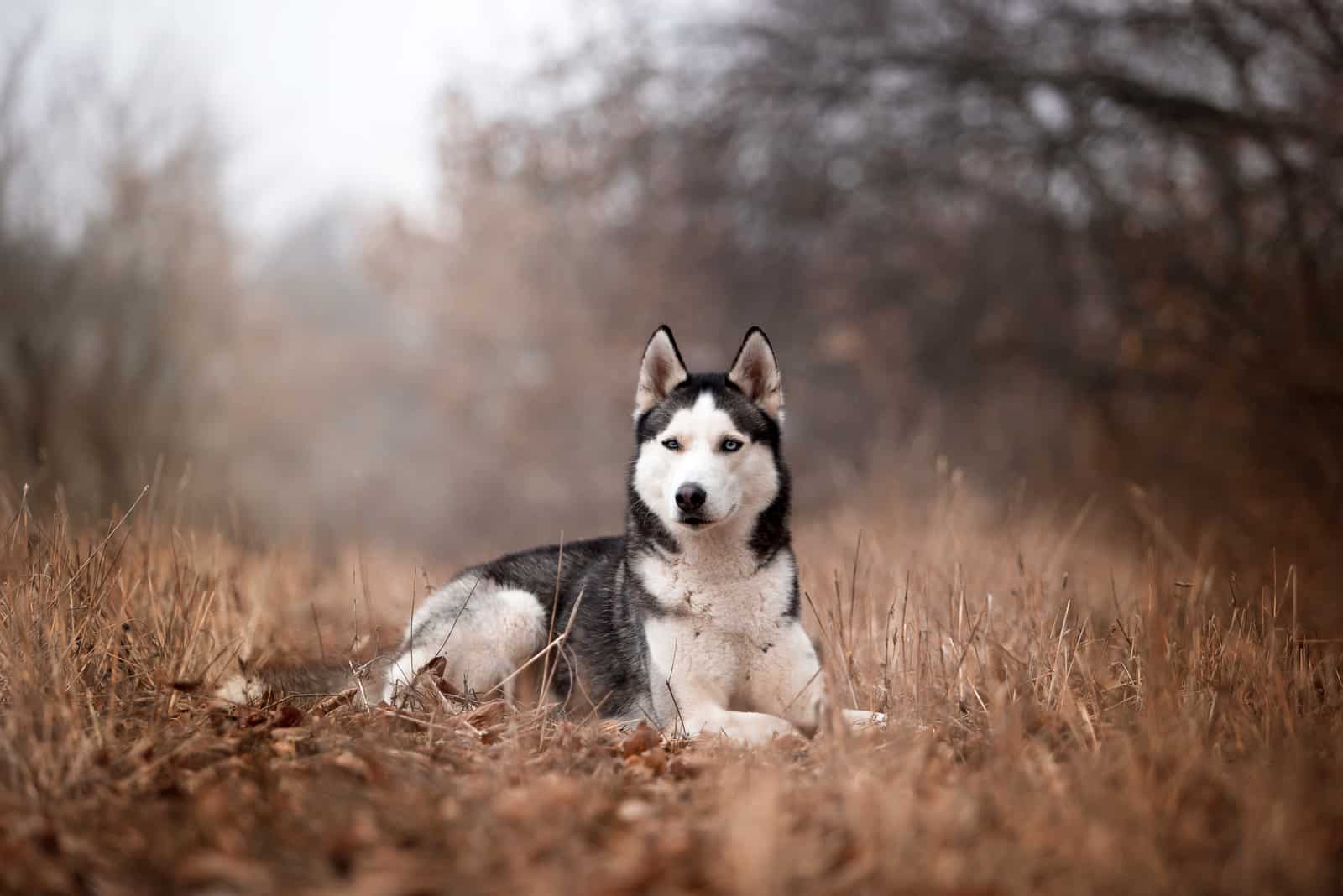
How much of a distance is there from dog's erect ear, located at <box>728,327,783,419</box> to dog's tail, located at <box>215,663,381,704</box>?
80.7 inches

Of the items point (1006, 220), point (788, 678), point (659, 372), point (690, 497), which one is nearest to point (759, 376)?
point (659, 372)

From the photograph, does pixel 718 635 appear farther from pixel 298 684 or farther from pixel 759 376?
pixel 298 684

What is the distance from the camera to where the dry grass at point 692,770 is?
8.08 ft

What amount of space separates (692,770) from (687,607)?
2.48ft

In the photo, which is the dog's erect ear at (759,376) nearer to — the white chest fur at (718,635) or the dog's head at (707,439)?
the dog's head at (707,439)

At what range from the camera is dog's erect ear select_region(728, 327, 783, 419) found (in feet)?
14.4

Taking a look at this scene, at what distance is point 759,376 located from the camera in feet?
14.7

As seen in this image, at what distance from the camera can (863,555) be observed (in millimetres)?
6805

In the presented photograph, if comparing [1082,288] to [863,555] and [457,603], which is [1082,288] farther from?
[457,603]

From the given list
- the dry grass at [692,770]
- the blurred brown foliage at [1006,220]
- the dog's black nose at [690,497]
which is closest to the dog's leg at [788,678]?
the dry grass at [692,770]

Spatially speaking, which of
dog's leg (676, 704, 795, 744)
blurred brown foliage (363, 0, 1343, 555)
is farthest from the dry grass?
blurred brown foliage (363, 0, 1343, 555)

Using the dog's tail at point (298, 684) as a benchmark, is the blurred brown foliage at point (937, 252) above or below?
above

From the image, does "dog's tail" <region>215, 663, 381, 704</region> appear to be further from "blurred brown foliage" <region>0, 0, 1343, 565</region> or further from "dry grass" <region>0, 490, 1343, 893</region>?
"blurred brown foliage" <region>0, 0, 1343, 565</region>

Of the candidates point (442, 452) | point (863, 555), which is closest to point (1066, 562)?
point (863, 555)
